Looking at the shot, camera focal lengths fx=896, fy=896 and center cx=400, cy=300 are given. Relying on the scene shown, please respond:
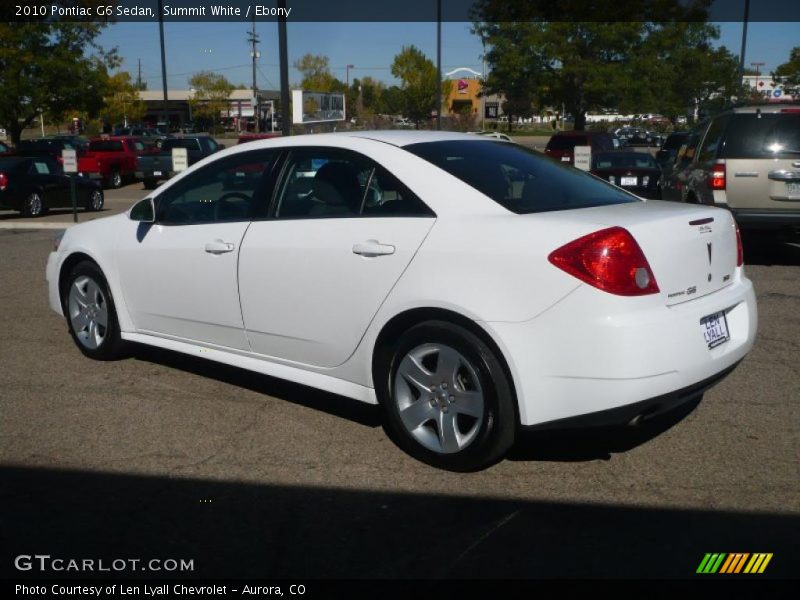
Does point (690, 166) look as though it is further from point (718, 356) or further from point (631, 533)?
point (631, 533)

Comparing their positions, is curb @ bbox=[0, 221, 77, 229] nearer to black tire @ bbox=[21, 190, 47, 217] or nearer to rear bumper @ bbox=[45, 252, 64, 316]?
black tire @ bbox=[21, 190, 47, 217]

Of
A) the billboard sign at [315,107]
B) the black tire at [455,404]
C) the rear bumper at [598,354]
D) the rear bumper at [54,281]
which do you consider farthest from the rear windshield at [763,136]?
the billboard sign at [315,107]

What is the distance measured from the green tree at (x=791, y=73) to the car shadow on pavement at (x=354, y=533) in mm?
47516

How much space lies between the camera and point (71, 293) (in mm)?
6617

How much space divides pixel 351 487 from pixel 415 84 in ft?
187

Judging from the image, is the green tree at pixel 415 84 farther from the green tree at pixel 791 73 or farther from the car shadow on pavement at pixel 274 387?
the car shadow on pavement at pixel 274 387

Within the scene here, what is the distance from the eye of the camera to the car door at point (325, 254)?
4.56 m

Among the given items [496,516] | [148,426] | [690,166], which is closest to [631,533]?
[496,516]

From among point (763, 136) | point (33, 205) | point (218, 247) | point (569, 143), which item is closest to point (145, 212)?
point (218, 247)

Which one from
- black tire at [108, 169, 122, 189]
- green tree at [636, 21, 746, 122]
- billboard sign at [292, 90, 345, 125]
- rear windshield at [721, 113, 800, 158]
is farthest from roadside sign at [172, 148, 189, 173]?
green tree at [636, 21, 746, 122]

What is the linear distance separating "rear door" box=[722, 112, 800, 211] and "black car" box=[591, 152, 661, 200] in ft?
25.0

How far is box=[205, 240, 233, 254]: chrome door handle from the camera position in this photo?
5.30 meters

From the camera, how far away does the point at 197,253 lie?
5496 mm

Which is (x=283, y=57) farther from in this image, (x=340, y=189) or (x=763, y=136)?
(x=340, y=189)
